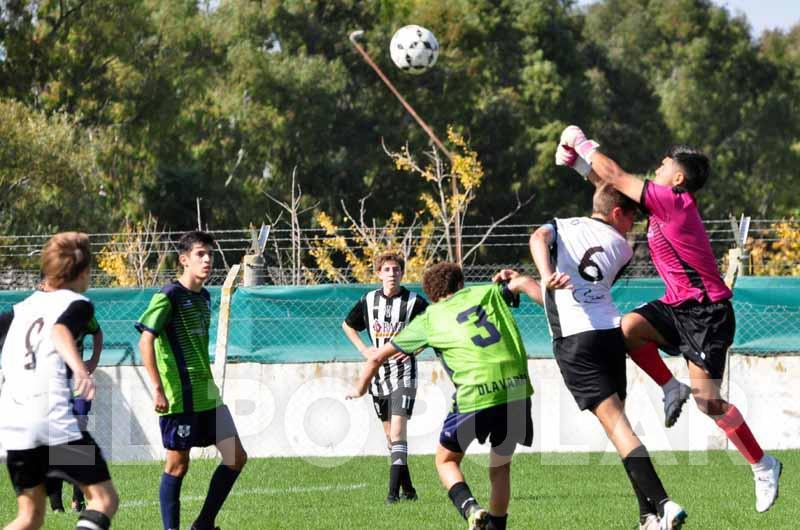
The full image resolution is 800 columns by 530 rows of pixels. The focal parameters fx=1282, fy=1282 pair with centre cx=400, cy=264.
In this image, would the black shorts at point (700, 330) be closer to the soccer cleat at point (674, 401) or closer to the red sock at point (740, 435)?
the soccer cleat at point (674, 401)

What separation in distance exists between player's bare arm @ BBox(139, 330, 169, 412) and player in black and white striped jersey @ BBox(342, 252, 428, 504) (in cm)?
293

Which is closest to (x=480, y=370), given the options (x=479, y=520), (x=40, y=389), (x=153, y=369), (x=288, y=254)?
(x=479, y=520)

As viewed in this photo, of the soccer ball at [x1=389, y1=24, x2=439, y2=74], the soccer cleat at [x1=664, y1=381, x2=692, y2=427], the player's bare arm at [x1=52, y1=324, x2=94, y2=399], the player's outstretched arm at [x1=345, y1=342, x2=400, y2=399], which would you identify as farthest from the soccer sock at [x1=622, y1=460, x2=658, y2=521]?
the soccer ball at [x1=389, y1=24, x2=439, y2=74]

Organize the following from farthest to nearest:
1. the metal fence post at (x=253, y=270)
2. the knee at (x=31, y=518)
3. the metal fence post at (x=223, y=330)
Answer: the metal fence post at (x=253, y=270), the metal fence post at (x=223, y=330), the knee at (x=31, y=518)

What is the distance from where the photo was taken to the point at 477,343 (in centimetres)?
721

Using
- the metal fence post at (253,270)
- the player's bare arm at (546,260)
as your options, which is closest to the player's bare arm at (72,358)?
the player's bare arm at (546,260)

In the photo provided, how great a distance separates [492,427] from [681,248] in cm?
146

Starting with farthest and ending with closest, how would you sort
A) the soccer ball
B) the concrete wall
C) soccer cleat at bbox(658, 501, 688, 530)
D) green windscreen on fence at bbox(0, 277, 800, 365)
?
the soccer ball < the concrete wall < green windscreen on fence at bbox(0, 277, 800, 365) < soccer cleat at bbox(658, 501, 688, 530)

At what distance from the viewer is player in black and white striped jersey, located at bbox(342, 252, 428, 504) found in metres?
10.5

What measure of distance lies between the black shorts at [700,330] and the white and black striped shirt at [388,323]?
3578mm

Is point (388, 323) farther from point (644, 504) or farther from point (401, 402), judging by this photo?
point (644, 504)

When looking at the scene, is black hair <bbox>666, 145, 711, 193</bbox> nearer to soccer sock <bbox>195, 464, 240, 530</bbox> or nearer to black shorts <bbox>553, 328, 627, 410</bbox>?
black shorts <bbox>553, 328, 627, 410</bbox>

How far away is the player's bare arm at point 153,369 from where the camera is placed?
7.62 meters

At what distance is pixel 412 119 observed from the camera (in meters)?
42.4
